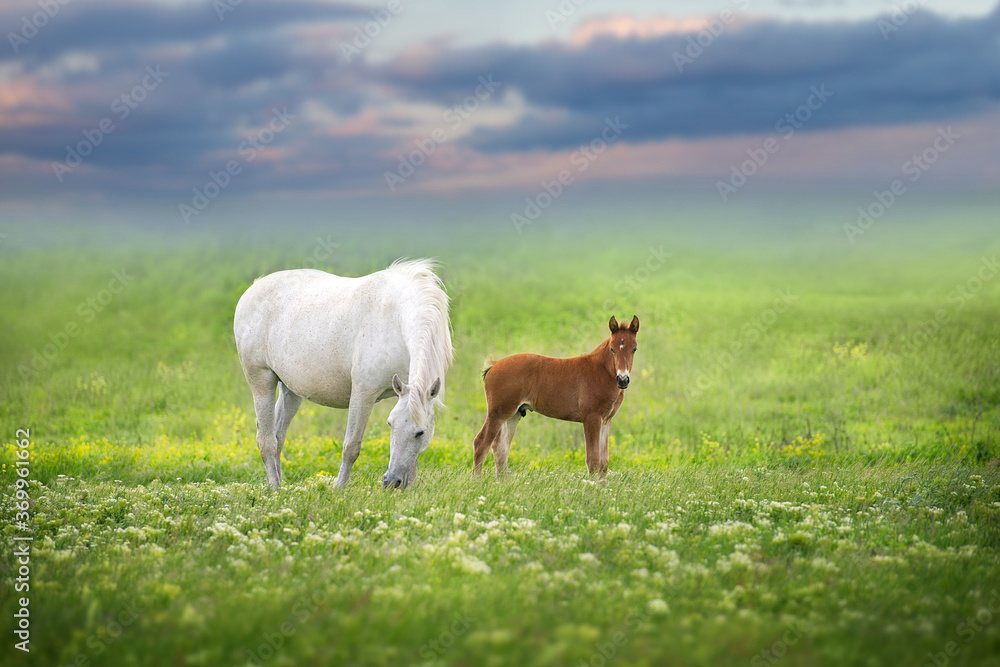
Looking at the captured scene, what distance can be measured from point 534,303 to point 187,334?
10646 mm

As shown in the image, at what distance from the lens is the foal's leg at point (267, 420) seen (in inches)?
428

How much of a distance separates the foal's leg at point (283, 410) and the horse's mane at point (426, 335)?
306 centimetres

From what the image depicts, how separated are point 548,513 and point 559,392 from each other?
2.08 metres

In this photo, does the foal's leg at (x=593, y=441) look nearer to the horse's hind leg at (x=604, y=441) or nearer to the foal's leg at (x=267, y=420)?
the horse's hind leg at (x=604, y=441)

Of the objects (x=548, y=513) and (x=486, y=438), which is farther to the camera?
(x=486, y=438)

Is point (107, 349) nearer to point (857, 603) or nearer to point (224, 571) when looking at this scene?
point (224, 571)

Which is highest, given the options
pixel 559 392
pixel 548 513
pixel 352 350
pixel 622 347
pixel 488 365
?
pixel 622 347

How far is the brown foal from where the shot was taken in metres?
9.45

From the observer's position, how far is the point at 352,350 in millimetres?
9758

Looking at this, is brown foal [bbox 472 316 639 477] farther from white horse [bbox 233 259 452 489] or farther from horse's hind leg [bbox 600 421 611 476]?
white horse [bbox 233 259 452 489]

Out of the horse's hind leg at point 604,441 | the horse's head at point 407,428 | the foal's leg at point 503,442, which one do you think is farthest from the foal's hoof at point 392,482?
the horse's hind leg at point 604,441

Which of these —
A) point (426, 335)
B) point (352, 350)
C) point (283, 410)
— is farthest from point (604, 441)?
point (283, 410)

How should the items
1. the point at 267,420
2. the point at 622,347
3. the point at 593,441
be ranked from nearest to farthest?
the point at 622,347 < the point at 593,441 < the point at 267,420

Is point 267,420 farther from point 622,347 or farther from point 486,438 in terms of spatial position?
point 622,347
